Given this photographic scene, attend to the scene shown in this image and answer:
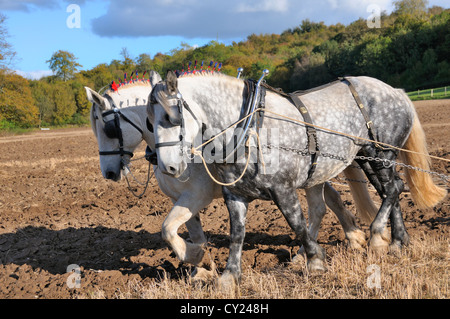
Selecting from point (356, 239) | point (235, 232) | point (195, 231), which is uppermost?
point (235, 232)

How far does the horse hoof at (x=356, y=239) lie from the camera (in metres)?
5.22

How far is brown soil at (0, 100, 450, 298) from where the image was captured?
474 cm

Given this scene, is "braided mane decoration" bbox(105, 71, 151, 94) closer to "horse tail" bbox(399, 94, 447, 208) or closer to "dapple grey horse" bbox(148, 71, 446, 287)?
"dapple grey horse" bbox(148, 71, 446, 287)

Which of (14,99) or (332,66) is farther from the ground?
(332,66)

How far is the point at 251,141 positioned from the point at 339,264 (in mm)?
1491

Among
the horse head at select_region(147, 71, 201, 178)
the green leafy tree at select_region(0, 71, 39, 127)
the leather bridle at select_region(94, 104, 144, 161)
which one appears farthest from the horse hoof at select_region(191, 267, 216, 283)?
the green leafy tree at select_region(0, 71, 39, 127)

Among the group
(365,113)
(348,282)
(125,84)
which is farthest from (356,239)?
(125,84)

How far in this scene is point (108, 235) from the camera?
645 cm

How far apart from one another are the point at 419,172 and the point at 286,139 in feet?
7.21

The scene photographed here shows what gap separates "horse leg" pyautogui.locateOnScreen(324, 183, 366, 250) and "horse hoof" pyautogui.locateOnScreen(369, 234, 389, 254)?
1.56 feet

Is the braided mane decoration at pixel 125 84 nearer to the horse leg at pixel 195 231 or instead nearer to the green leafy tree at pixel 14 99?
the horse leg at pixel 195 231

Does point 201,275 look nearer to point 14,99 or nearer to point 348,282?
point 348,282

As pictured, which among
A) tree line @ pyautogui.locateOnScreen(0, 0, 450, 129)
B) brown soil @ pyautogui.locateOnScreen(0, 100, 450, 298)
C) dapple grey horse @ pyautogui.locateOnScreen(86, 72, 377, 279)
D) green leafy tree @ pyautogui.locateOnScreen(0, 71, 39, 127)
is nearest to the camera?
dapple grey horse @ pyautogui.locateOnScreen(86, 72, 377, 279)
